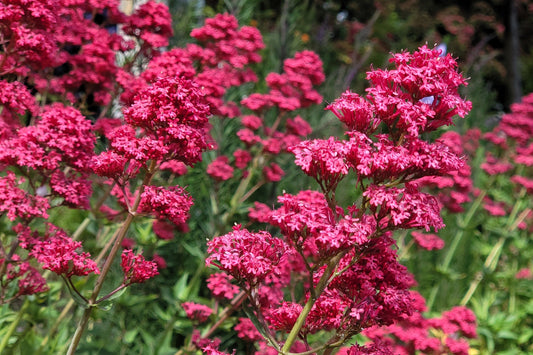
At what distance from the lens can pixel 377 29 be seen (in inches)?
378

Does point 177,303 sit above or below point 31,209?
below

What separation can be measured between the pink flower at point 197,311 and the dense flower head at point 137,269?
0.87 m

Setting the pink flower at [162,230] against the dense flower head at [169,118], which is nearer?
the dense flower head at [169,118]

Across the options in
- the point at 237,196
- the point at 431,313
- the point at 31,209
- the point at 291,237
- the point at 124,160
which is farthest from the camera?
the point at 431,313

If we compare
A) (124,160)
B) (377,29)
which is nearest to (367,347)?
(124,160)

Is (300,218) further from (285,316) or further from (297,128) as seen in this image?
(297,128)

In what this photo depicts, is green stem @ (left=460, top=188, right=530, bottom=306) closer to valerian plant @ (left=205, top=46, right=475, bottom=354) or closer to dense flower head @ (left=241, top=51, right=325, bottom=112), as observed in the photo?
dense flower head @ (left=241, top=51, right=325, bottom=112)

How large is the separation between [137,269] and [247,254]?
1.32ft

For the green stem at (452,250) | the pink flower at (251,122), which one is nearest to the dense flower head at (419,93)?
the pink flower at (251,122)

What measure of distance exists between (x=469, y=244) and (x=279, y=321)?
432 cm

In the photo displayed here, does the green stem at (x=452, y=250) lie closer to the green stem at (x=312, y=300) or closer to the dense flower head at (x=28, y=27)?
the green stem at (x=312, y=300)

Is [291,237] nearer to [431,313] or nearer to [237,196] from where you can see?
[237,196]

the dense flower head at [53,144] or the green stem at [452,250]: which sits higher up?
the dense flower head at [53,144]

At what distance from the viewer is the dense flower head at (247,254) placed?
1.49 meters
